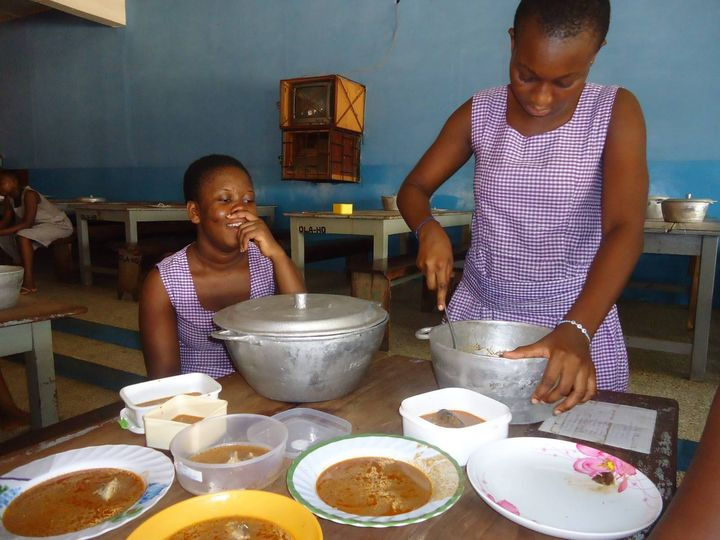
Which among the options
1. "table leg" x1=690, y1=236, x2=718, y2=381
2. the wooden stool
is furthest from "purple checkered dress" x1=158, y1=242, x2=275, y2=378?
the wooden stool

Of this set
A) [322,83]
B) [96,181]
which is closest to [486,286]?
[322,83]

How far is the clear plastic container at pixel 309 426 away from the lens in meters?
0.81

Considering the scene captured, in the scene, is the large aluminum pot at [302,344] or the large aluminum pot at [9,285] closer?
the large aluminum pot at [302,344]

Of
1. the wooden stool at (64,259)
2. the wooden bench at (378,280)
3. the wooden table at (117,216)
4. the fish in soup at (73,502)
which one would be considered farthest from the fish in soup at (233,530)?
the wooden stool at (64,259)

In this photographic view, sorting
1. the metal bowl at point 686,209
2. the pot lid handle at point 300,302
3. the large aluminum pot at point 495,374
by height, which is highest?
the metal bowl at point 686,209

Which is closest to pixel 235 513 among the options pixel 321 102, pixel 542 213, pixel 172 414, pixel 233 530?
pixel 233 530

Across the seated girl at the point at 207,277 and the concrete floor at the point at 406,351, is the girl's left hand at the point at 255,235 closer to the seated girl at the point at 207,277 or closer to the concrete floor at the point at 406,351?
A: the seated girl at the point at 207,277

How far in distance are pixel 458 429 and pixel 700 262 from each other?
2.69 meters

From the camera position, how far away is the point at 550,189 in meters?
1.19

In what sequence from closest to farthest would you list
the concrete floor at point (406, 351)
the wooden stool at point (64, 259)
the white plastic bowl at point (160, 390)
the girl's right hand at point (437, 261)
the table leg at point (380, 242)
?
the white plastic bowl at point (160, 390) → the girl's right hand at point (437, 261) → the concrete floor at point (406, 351) → the table leg at point (380, 242) → the wooden stool at point (64, 259)

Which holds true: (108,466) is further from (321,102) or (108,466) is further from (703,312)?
(321,102)

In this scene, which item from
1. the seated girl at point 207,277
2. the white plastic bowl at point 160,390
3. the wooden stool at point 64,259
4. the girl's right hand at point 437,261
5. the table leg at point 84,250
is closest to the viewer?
the white plastic bowl at point 160,390

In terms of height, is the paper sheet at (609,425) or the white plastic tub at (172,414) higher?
the white plastic tub at (172,414)

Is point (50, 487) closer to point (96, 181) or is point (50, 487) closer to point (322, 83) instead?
point (322, 83)
